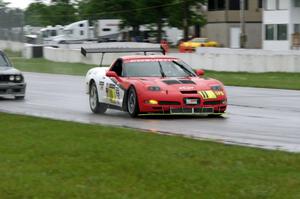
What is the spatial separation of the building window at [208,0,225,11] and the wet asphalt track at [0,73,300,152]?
195 feet

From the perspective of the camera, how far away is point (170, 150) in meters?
9.79

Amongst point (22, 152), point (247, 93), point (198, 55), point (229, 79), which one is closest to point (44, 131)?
point (22, 152)

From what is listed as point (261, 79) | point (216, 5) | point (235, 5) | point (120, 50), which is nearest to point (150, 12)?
point (216, 5)

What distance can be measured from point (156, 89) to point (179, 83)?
54 cm

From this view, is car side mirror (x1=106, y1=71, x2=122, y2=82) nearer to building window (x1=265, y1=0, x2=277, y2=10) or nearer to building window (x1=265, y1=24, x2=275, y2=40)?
building window (x1=265, y1=24, x2=275, y2=40)

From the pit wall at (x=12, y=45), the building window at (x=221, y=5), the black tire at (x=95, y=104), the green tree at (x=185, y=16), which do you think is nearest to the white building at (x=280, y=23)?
the green tree at (x=185, y=16)

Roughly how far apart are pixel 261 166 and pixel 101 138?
10.5 ft

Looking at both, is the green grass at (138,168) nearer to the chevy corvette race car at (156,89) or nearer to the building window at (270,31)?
the chevy corvette race car at (156,89)

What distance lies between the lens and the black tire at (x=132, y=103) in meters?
15.8

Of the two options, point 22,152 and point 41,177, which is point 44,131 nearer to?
point 22,152

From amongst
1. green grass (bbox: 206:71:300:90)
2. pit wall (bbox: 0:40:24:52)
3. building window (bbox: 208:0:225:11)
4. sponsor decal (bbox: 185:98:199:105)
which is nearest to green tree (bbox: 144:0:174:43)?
building window (bbox: 208:0:225:11)

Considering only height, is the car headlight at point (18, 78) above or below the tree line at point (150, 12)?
below

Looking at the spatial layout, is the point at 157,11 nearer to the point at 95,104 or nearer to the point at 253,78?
the point at 253,78

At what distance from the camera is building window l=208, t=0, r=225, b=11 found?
276ft
